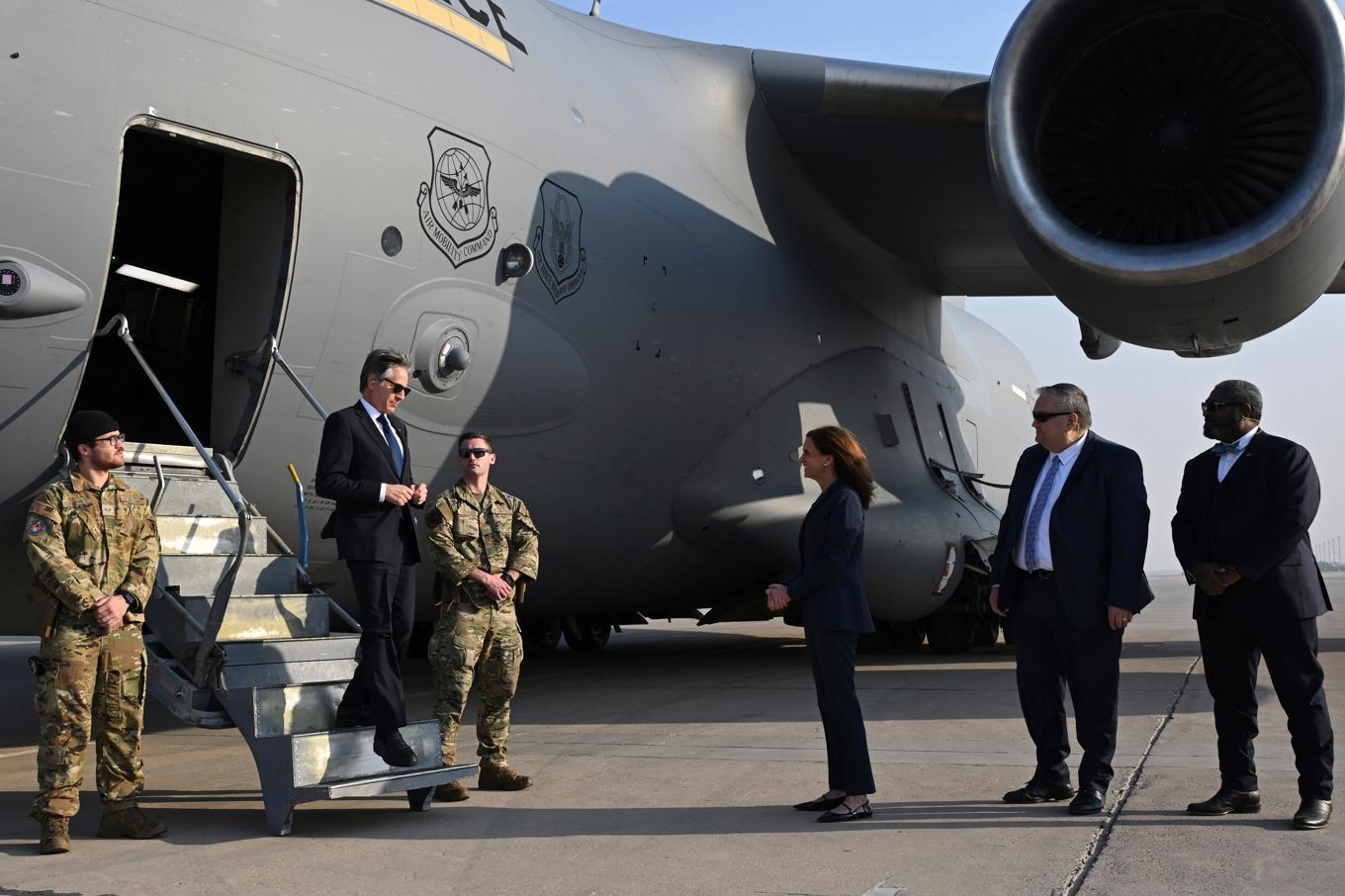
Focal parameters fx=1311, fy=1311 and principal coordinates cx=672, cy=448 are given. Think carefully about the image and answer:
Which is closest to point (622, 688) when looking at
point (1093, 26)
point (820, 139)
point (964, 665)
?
point (964, 665)

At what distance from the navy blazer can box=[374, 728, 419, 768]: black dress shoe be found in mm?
1442

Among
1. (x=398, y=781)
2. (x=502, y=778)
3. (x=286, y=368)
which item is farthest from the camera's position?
(x=286, y=368)

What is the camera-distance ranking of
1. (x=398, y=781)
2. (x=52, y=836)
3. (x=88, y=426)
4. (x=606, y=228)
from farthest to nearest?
1. (x=606, y=228)
2. (x=398, y=781)
3. (x=88, y=426)
4. (x=52, y=836)

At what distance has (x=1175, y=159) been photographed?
286 inches

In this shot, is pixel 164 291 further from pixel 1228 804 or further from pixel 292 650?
pixel 1228 804

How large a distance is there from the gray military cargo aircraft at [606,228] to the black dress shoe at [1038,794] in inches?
125

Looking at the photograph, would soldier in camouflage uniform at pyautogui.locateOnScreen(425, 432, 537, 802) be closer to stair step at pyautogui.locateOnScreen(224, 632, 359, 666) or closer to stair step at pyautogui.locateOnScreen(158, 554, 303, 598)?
stair step at pyautogui.locateOnScreen(224, 632, 359, 666)

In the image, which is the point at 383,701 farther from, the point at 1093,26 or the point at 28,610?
the point at 1093,26

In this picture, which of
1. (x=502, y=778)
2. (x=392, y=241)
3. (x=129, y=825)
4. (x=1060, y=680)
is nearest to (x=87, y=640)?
(x=129, y=825)

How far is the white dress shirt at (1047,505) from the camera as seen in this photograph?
4648mm

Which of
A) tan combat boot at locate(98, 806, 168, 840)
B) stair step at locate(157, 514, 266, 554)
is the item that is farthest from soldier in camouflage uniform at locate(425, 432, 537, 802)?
tan combat boot at locate(98, 806, 168, 840)

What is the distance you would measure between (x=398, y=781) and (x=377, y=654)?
441 mm

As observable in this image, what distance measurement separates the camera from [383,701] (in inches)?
178

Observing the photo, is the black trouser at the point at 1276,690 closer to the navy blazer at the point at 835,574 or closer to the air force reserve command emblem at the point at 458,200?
the navy blazer at the point at 835,574
